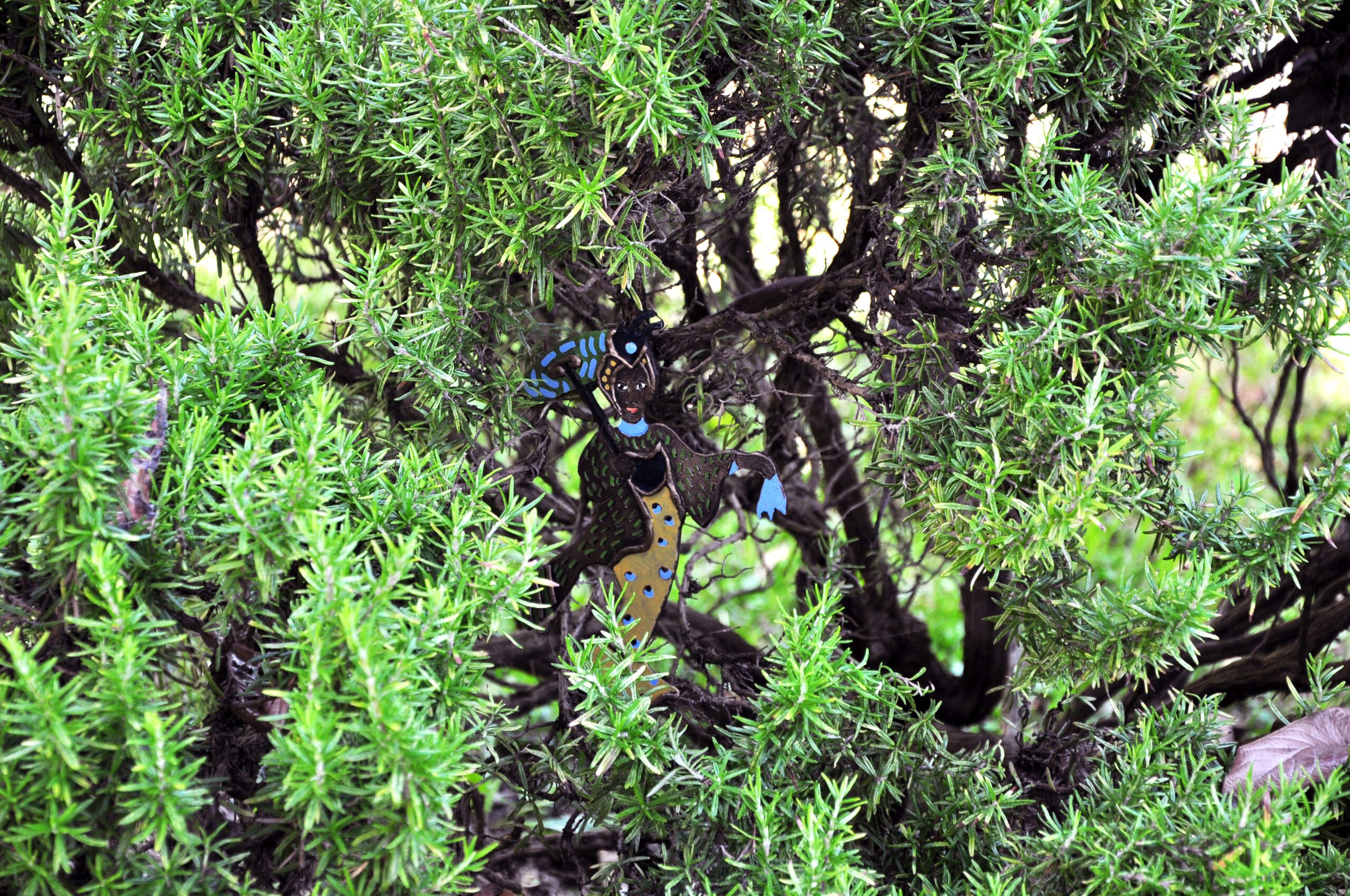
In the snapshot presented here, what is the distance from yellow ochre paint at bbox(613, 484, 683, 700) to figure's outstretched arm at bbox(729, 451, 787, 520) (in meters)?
0.12

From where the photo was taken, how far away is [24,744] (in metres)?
0.94

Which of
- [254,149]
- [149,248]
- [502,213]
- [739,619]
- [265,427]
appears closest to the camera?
[265,427]

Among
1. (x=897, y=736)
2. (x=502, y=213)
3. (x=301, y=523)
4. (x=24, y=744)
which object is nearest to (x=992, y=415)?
(x=897, y=736)

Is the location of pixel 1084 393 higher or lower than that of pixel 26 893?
higher

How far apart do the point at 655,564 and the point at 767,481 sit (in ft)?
0.70

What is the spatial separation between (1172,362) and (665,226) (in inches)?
36.3

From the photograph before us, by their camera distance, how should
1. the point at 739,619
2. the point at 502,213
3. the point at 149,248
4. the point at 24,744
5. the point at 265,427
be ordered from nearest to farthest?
1. the point at 24,744
2. the point at 265,427
3. the point at 502,213
4. the point at 149,248
5. the point at 739,619

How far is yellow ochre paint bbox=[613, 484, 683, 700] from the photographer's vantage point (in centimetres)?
151

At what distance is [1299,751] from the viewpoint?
1357mm

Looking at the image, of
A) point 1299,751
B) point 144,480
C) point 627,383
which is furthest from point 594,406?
point 1299,751

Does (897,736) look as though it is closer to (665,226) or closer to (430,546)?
(430,546)

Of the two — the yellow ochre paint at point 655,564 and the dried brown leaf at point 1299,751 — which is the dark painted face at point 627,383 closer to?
the yellow ochre paint at point 655,564

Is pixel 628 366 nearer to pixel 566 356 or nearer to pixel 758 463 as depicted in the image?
pixel 566 356

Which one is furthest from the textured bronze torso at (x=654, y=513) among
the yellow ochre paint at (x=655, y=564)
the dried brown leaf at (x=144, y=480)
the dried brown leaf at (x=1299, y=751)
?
the dried brown leaf at (x=1299, y=751)
